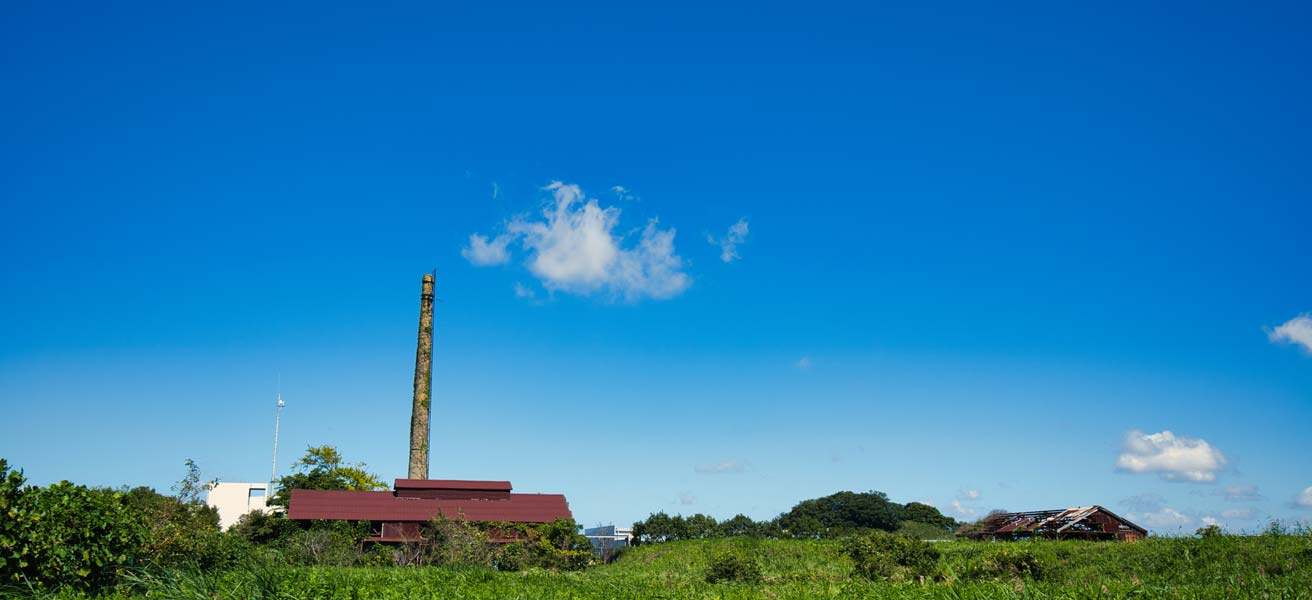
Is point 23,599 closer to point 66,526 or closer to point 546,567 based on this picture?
point 66,526

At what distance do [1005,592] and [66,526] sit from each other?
1284cm

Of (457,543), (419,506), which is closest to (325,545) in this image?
(419,506)

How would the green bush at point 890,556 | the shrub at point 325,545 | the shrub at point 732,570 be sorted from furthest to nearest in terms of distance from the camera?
the shrub at point 325,545 < the shrub at point 732,570 < the green bush at point 890,556

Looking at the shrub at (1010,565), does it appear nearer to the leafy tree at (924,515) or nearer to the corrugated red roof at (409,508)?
the corrugated red roof at (409,508)

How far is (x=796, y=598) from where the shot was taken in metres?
11.2

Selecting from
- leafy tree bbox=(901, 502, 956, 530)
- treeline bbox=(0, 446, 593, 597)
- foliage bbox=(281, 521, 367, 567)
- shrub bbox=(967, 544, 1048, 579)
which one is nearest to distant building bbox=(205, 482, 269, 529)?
treeline bbox=(0, 446, 593, 597)

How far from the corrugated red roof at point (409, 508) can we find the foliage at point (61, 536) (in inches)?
892

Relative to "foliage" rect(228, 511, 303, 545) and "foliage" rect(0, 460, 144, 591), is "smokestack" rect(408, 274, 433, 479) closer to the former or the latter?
"foliage" rect(228, 511, 303, 545)

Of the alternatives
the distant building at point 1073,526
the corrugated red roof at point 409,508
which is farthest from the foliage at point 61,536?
the distant building at point 1073,526

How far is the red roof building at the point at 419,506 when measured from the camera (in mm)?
35094

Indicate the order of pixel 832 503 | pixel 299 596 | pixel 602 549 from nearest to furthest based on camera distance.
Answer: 1. pixel 299 596
2. pixel 602 549
3. pixel 832 503

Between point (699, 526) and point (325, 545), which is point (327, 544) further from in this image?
point (699, 526)

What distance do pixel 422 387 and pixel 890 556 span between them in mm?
33344

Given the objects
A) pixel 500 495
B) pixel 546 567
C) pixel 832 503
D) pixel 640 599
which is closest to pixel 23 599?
pixel 640 599
